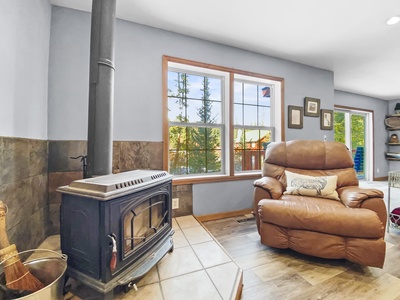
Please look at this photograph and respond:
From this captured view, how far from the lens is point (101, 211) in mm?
995

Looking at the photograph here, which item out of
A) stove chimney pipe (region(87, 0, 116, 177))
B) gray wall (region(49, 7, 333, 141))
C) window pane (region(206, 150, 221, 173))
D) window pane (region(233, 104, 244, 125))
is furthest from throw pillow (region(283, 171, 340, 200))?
stove chimney pipe (region(87, 0, 116, 177))

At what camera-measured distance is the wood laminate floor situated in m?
1.29

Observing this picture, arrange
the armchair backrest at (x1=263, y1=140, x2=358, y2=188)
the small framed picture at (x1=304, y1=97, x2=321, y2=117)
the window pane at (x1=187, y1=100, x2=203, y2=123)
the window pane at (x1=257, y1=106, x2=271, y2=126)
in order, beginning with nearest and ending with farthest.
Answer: the armchair backrest at (x1=263, y1=140, x2=358, y2=188), the window pane at (x1=187, y1=100, x2=203, y2=123), the window pane at (x1=257, y1=106, x2=271, y2=126), the small framed picture at (x1=304, y1=97, x2=321, y2=117)

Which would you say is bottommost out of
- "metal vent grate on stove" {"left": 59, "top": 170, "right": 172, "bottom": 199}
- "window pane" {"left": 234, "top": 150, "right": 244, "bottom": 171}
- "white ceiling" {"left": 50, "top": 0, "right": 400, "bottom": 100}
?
"metal vent grate on stove" {"left": 59, "top": 170, "right": 172, "bottom": 199}

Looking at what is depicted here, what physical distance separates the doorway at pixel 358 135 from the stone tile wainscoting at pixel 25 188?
601 cm

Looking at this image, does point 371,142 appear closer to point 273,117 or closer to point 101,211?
point 273,117

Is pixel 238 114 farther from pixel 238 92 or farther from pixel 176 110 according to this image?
pixel 176 110

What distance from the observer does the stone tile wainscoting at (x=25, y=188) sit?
1.21 m

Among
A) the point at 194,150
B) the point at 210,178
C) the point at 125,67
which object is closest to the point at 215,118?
the point at 194,150

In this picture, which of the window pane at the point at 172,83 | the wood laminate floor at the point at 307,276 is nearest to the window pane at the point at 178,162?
the window pane at the point at 172,83

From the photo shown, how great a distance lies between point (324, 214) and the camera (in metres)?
1.56

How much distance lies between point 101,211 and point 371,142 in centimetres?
688

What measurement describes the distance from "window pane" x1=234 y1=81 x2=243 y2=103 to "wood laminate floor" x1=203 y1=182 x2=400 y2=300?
6.38ft

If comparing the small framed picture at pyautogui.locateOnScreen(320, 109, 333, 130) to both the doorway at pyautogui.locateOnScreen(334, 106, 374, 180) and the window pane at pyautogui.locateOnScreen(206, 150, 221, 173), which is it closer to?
the doorway at pyautogui.locateOnScreen(334, 106, 374, 180)
